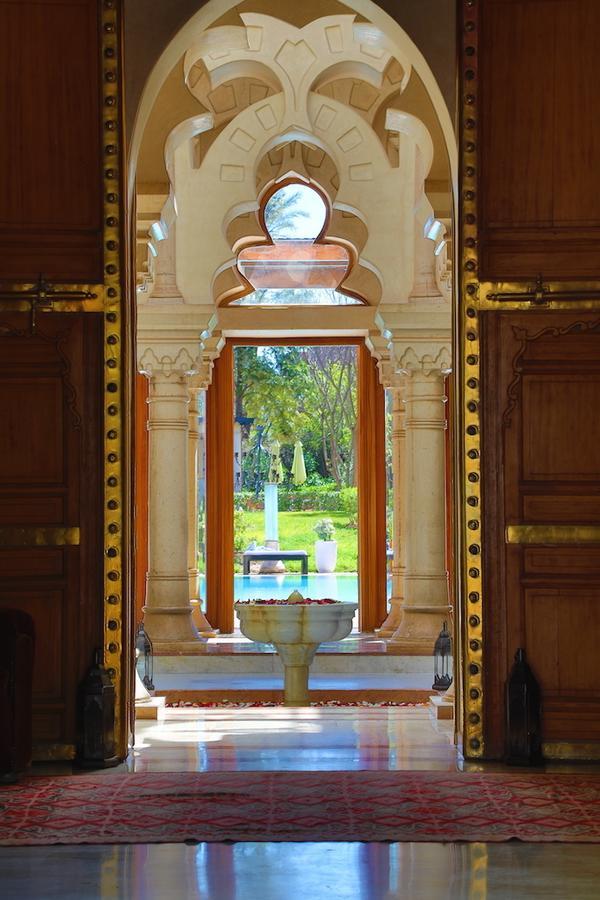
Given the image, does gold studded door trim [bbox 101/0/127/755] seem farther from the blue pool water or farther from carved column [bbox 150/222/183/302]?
the blue pool water

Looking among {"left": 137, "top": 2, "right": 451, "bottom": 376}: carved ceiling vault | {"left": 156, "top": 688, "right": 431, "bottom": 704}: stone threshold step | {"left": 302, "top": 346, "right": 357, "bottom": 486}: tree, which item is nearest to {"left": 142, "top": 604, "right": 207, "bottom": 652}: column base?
{"left": 156, "top": 688, "right": 431, "bottom": 704}: stone threshold step

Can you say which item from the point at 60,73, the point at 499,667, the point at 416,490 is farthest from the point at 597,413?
the point at 416,490

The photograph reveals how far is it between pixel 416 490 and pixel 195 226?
106 inches

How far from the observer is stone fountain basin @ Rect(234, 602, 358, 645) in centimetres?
802

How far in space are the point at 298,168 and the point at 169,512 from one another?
312cm

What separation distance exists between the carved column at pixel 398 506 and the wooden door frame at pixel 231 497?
1203 millimetres

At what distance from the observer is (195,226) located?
974 centimetres

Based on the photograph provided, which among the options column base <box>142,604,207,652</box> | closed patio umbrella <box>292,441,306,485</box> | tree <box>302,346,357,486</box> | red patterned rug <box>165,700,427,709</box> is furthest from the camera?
closed patio umbrella <box>292,441,306,485</box>

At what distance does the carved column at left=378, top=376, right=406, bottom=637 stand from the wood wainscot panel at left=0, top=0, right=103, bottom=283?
22.3ft

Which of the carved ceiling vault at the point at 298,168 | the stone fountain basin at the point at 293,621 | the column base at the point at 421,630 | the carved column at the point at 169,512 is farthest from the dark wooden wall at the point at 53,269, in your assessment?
the column base at the point at 421,630

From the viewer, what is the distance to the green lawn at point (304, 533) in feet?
50.2

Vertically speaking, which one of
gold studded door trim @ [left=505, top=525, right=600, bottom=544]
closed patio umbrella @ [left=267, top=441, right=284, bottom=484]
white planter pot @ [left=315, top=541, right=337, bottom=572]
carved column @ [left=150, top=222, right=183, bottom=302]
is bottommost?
white planter pot @ [left=315, top=541, right=337, bottom=572]

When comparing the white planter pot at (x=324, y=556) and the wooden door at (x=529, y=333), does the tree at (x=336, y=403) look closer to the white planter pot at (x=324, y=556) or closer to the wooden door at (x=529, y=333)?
the white planter pot at (x=324, y=556)

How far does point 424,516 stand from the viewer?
31.3 ft
